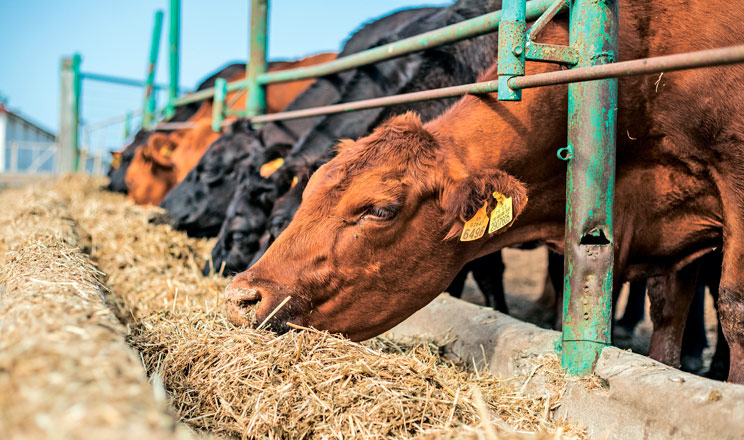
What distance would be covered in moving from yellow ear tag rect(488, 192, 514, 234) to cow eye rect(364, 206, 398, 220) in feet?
1.32

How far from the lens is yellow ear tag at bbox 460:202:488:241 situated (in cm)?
251

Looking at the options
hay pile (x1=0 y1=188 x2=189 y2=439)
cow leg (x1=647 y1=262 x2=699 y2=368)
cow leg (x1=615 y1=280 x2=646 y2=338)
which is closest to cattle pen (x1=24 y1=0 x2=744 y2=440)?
hay pile (x1=0 y1=188 x2=189 y2=439)

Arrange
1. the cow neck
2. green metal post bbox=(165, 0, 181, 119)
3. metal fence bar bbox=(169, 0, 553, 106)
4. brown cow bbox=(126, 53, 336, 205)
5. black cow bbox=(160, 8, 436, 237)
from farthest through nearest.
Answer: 1. green metal post bbox=(165, 0, 181, 119)
2. brown cow bbox=(126, 53, 336, 205)
3. black cow bbox=(160, 8, 436, 237)
4. metal fence bar bbox=(169, 0, 553, 106)
5. the cow neck

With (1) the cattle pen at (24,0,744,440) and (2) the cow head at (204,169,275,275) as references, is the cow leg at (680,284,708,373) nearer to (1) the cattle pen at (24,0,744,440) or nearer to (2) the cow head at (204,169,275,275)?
(1) the cattle pen at (24,0,744,440)

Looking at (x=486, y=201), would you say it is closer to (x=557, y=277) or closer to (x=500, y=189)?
(x=500, y=189)

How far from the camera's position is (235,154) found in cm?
593

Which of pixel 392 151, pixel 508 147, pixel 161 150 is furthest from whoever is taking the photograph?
pixel 161 150

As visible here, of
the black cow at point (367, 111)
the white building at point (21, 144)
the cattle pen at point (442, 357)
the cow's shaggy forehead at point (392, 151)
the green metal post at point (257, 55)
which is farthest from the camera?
the white building at point (21, 144)

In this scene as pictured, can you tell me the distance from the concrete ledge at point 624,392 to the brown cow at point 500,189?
0.37 metres

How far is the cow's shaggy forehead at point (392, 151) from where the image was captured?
2.59 meters

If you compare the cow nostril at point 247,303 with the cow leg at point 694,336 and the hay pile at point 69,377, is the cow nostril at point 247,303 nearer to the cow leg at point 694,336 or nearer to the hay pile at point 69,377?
the hay pile at point 69,377

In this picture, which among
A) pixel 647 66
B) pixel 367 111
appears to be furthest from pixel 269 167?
pixel 647 66

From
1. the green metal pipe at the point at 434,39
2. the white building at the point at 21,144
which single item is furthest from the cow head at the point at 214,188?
the white building at the point at 21,144

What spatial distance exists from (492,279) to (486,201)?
91.2 inches
